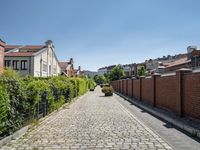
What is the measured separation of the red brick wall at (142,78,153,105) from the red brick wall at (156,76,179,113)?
1.92 metres

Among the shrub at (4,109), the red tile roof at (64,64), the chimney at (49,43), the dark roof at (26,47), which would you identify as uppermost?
the chimney at (49,43)

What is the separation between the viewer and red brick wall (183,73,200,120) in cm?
1077

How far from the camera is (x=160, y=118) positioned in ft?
43.8

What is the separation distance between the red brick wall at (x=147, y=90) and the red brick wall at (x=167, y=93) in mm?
1921

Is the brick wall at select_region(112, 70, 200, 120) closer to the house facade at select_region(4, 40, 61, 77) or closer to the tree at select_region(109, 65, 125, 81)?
the house facade at select_region(4, 40, 61, 77)

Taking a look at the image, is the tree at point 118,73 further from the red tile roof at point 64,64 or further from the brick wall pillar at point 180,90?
the brick wall pillar at point 180,90

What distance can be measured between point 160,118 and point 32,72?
32.7 metres

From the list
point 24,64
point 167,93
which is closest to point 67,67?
point 24,64

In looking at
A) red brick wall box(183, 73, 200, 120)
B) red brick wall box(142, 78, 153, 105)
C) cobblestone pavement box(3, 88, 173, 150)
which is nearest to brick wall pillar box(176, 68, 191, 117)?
red brick wall box(183, 73, 200, 120)

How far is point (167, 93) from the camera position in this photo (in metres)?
15.3

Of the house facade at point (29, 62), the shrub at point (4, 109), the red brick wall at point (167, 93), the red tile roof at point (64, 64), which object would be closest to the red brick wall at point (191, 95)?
the red brick wall at point (167, 93)

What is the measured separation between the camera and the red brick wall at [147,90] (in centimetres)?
2002

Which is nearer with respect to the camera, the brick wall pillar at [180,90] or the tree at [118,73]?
the brick wall pillar at [180,90]

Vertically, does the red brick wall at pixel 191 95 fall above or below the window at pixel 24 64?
below
